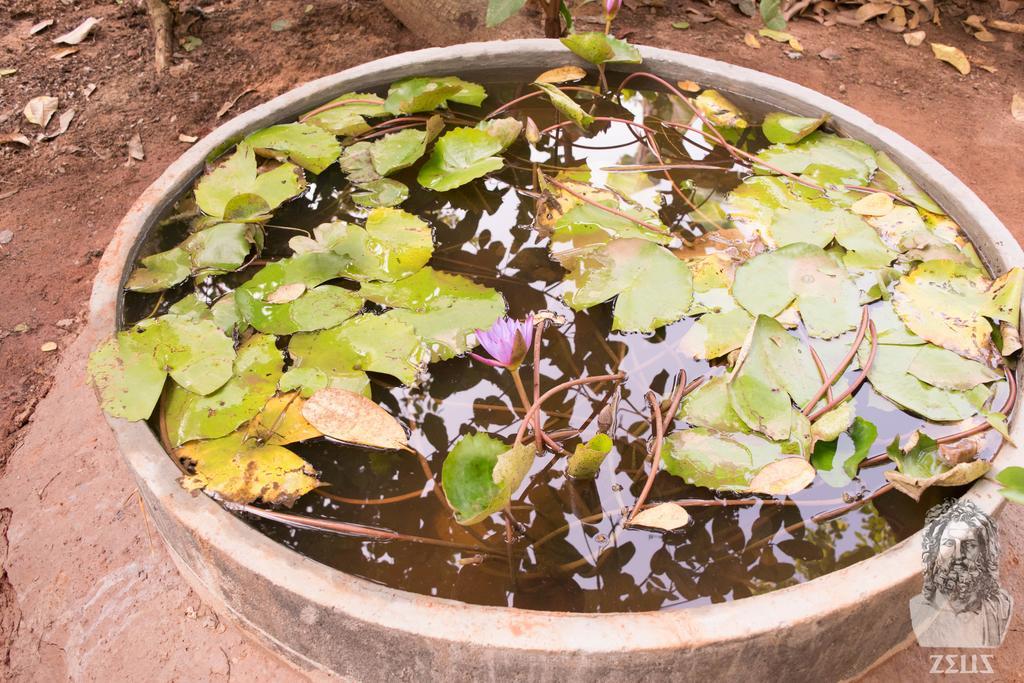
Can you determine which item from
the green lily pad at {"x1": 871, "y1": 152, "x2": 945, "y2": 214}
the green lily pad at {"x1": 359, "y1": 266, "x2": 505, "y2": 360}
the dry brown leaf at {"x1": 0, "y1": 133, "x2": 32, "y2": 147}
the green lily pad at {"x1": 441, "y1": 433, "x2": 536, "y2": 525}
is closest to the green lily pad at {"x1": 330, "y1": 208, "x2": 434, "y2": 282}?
the green lily pad at {"x1": 359, "y1": 266, "x2": 505, "y2": 360}

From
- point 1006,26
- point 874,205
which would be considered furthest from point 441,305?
point 1006,26

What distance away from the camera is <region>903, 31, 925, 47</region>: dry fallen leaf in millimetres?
3133

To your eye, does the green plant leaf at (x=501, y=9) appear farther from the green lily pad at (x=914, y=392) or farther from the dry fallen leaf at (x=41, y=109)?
the dry fallen leaf at (x=41, y=109)

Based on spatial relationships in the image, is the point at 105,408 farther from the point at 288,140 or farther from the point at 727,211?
the point at 727,211

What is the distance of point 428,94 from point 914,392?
1.28 m

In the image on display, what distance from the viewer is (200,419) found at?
49.4 inches

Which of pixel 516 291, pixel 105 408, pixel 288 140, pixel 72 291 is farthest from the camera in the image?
pixel 72 291

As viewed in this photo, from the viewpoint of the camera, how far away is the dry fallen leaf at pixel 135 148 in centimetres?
258

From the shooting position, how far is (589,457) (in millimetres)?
1119

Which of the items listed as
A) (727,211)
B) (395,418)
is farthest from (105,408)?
(727,211)

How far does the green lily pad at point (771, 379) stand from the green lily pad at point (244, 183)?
1.07 m

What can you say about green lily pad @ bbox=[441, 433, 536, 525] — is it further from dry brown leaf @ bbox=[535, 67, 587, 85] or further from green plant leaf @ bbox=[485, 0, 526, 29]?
green plant leaf @ bbox=[485, 0, 526, 29]

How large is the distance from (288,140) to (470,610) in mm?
1263

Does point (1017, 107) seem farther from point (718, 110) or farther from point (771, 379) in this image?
point (771, 379)
